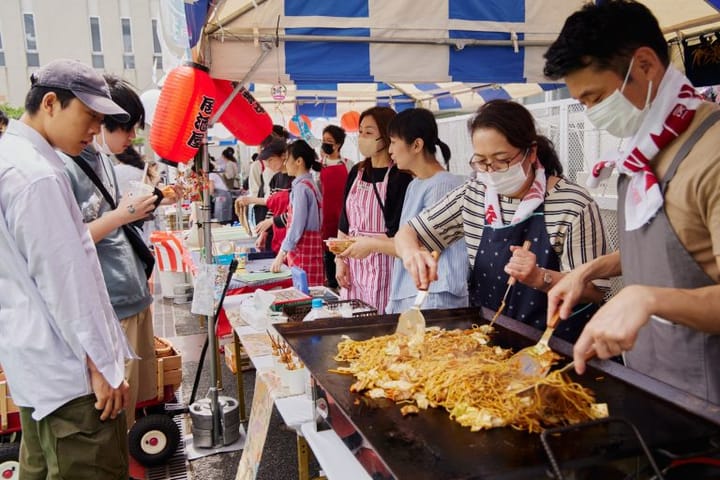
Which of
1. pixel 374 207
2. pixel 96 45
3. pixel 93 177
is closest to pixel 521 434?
pixel 93 177

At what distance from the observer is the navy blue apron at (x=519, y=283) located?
2.12 metres

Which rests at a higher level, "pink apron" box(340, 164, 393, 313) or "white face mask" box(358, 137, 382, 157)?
"white face mask" box(358, 137, 382, 157)

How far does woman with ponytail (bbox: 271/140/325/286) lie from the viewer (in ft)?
16.3

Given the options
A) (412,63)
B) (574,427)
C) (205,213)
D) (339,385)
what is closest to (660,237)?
(574,427)

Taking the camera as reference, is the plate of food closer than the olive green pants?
No

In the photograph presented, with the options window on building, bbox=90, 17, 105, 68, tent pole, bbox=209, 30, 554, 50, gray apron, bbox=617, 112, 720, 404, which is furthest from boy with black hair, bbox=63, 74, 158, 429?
window on building, bbox=90, 17, 105, 68

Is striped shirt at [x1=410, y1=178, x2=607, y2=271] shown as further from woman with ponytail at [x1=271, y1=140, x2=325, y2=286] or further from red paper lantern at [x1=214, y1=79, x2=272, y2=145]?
woman with ponytail at [x1=271, y1=140, x2=325, y2=286]

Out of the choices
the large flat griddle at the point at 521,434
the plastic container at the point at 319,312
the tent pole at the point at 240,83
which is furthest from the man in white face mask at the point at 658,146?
the tent pole at the point at 240,83

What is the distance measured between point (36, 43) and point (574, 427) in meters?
32.3

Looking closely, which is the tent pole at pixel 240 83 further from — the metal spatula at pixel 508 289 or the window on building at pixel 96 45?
the window on building at pixel 96 45

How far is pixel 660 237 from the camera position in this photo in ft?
5.06

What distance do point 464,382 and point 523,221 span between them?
0.88 m

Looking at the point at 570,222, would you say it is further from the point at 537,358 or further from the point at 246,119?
the point at 246,119

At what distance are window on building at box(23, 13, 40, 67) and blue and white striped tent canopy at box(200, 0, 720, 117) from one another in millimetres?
29341
